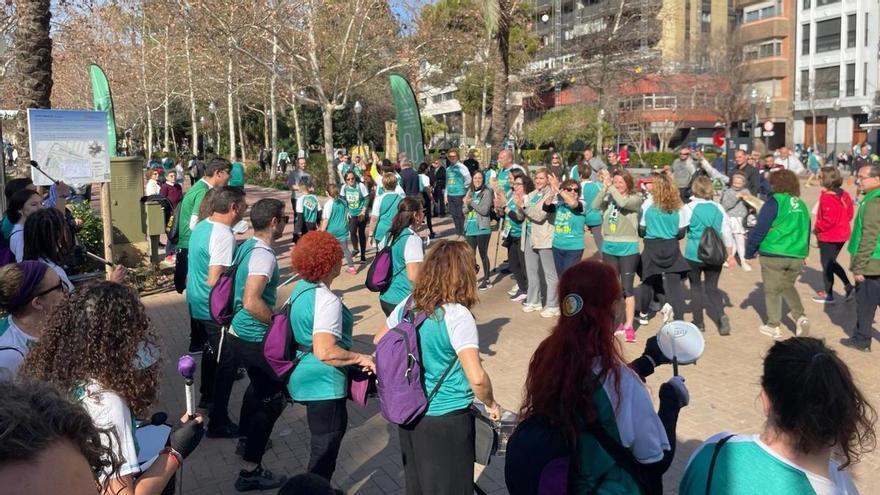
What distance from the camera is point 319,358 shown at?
3857 mm

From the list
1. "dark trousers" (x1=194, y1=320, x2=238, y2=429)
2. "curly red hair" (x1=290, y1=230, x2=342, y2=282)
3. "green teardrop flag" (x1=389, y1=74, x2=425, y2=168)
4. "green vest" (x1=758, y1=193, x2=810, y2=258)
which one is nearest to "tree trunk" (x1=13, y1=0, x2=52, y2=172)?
"green teardrop flag" (x1=389, y1=74, x2=425, y2=168)

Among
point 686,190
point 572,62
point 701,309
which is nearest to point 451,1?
point 572,62

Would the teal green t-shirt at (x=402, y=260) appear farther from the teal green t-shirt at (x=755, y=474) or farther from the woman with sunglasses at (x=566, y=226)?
the teal green t-shirt at (x=755, y=474)

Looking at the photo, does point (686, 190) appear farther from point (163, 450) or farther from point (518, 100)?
point (518, 100)

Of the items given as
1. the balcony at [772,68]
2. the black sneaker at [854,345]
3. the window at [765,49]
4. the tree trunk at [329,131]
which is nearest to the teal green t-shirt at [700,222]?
the black sneaker at [854,345]

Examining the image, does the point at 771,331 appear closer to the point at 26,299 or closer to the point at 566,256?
the point at 566,256

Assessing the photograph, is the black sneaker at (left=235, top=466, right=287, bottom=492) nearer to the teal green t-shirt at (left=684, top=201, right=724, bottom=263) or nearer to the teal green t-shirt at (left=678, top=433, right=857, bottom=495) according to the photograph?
the teal green t-shirt at (left=678, top=433, right=857, bottom=495)

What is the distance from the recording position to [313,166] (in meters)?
33.8

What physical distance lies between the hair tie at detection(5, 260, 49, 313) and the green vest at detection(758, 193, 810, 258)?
681 centimetres

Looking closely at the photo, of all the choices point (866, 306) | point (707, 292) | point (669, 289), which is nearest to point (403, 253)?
point (669, 289)

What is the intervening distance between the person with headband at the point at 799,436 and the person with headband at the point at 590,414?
26cm

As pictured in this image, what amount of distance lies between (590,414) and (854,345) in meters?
6.51

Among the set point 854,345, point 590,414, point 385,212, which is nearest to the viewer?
point 590,414

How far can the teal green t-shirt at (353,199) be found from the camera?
12922 mm
